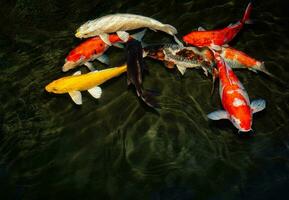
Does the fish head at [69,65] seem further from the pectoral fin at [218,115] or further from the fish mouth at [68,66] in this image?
the pectoral fin at [218,115]

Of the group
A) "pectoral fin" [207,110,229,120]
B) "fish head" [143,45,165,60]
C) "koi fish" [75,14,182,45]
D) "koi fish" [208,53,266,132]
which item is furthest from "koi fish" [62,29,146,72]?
"pectoral fin" [207,110,229,120]

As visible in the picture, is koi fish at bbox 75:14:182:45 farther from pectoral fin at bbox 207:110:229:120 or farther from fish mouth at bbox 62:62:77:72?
pectoral fin at bbox 207:110:229:120

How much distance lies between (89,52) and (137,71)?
3.62 ft

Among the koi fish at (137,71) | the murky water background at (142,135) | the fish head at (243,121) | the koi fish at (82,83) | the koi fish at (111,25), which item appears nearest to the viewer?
the fish head at (243,121)

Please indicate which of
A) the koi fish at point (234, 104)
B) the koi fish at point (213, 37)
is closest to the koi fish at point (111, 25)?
→ the koi fish at point (213, 37)

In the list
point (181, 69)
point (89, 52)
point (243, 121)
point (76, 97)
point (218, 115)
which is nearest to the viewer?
point (243, 121)

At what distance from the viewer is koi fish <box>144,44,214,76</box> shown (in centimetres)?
604

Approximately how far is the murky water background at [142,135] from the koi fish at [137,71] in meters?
0.64

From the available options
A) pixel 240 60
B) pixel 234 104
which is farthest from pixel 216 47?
pixel 234 104

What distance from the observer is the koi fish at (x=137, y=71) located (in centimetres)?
551

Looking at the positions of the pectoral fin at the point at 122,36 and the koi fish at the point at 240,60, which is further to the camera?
the pectoral fin at the point at 122,36

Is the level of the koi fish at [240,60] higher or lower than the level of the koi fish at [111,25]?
lower

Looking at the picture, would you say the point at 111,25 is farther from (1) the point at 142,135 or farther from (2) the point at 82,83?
(1) the point at 142,135

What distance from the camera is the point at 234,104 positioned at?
5.43m
